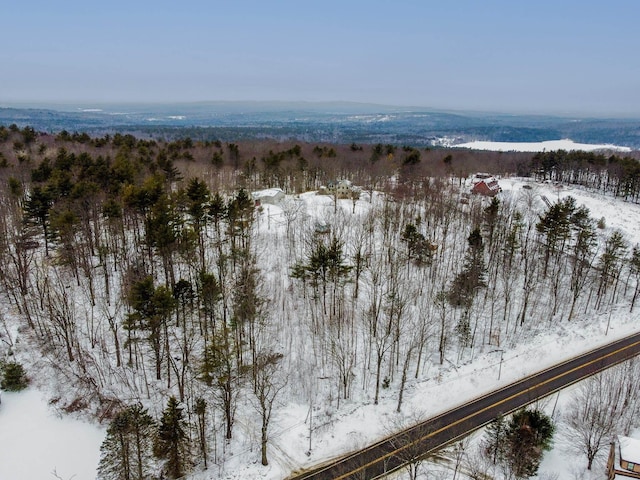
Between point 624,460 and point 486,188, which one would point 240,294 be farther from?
point 486,188

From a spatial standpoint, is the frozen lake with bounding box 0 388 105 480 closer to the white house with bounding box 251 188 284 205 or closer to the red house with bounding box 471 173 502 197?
the white house with bounding box 251 188 284 205

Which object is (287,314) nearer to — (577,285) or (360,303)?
(360,303)

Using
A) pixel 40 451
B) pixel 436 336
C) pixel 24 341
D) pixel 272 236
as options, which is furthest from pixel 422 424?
pixel 24 341

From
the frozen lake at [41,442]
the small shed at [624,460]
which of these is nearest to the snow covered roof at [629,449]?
the small shed at [624,460]

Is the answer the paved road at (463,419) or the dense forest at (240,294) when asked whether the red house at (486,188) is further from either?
the paved road at (463,419)

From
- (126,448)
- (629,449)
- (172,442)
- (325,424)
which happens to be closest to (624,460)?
(629,449)
